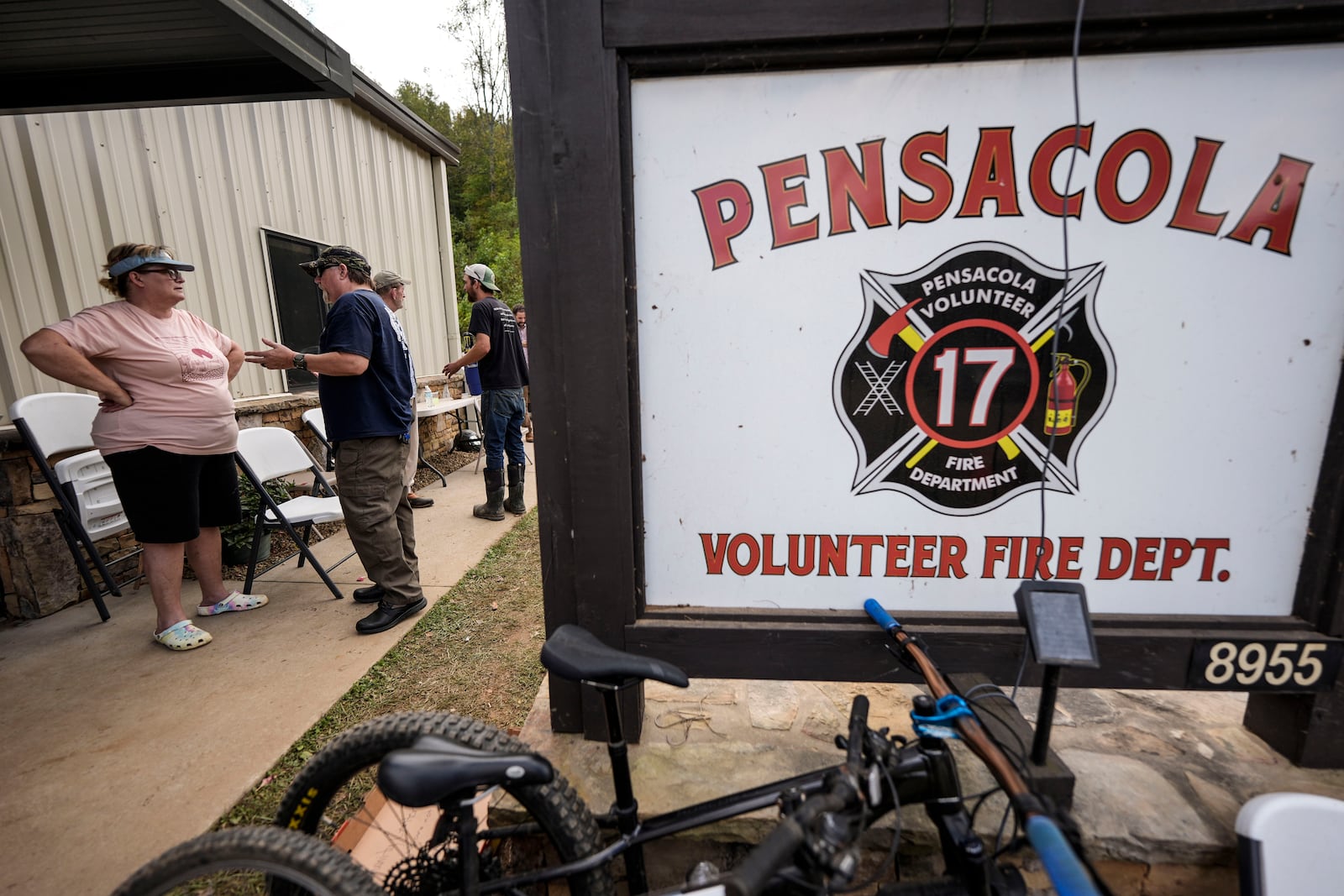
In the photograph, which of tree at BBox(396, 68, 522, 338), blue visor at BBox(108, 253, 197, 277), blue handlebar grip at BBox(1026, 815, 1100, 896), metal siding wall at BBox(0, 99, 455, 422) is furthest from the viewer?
tree at BBox(396, 68, 522, 338)

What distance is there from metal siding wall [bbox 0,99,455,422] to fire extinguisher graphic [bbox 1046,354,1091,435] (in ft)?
16.5

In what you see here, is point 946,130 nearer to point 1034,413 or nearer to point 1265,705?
point 1034,413

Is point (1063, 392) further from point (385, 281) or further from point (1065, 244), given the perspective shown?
point (385, 281)

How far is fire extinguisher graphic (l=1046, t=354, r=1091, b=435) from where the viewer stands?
1378mm

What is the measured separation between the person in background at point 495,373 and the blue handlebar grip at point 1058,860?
180 inches

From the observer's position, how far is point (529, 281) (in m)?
1.42

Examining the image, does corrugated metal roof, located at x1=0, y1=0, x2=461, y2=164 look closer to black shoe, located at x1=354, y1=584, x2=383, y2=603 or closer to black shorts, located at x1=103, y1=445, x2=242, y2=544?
black shorts, located at x1=103, y1=445, x2=242, y2=544

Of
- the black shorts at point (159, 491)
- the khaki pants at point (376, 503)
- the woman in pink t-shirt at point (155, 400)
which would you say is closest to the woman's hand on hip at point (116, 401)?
the woman in pink t-shirt at point (155, 400)

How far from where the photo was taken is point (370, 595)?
3463mm

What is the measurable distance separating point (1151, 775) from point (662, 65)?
2194mm

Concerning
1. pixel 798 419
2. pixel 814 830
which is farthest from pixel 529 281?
pixel 814 830

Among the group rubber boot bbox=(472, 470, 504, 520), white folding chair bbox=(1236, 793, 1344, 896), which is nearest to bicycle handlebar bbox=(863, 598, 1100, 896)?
white folding chair bbox=(1236, 793, 1344, 896)

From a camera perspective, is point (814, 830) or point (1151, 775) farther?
point (1151, 775)

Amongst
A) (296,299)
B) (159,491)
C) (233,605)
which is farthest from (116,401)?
(296,299)
